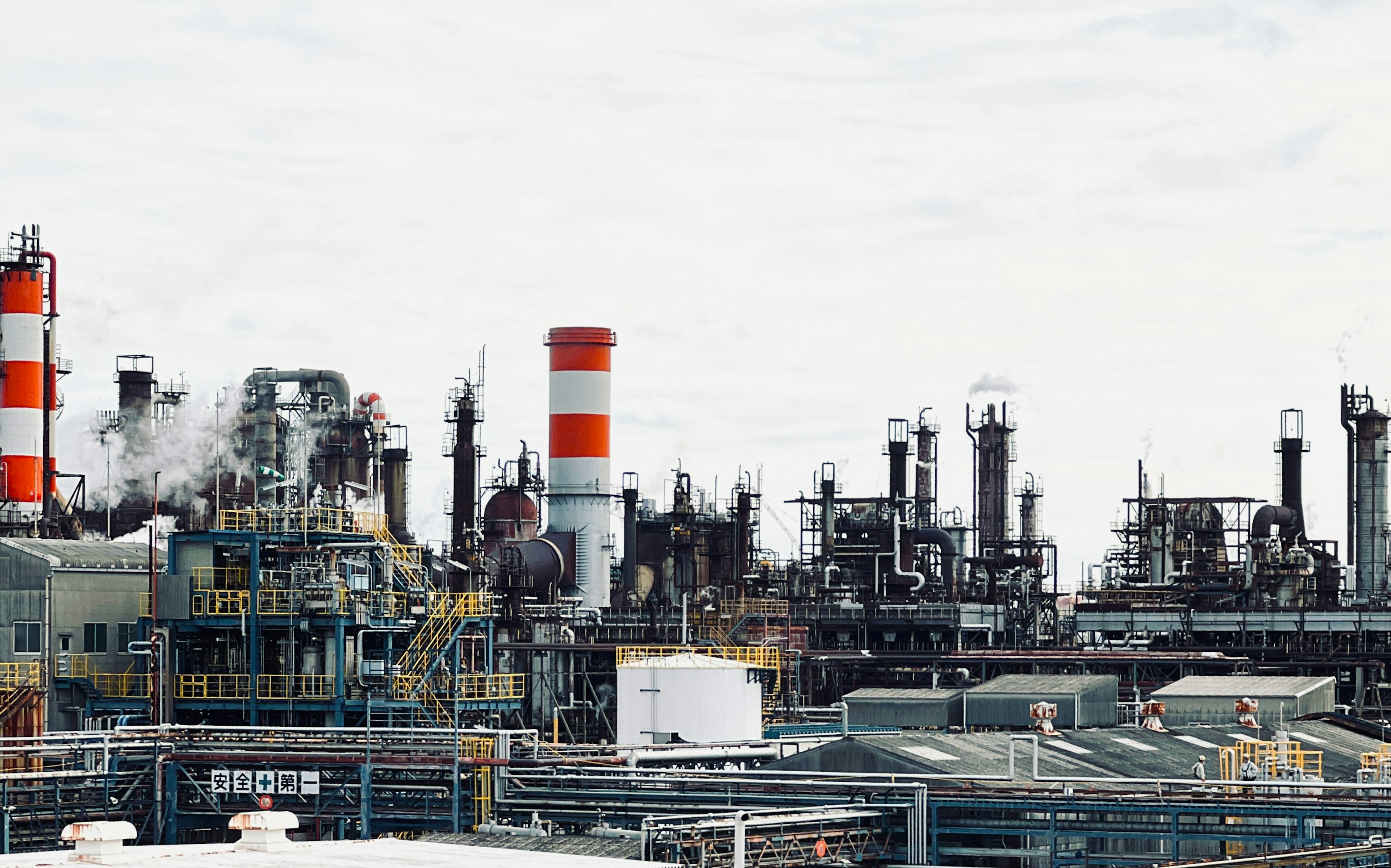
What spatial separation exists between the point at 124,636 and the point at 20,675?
10.5 feet

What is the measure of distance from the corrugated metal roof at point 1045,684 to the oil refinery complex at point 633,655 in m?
0.25

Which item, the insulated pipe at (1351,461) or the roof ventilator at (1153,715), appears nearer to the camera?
the roof ventilator at (1153,715)

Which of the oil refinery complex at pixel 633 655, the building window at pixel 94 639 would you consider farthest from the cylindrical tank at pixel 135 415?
the building window at pixel 94 639

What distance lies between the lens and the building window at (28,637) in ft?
164

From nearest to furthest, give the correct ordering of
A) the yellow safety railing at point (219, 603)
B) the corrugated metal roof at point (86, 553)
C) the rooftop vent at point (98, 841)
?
the rooftop vent at point (98, 841) → the yellow safety railing at point (219, 603) → the corrugated metal roof at point (86, 553)

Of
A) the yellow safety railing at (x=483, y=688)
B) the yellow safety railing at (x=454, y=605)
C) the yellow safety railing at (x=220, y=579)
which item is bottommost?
the yellow safety railing at (x=483, y=688)

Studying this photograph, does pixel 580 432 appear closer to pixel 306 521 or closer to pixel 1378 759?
pixel 306 521

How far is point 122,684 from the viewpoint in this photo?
50.0 metres

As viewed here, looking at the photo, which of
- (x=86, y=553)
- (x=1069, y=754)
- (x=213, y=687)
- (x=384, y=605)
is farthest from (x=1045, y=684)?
(x=86, y=553)

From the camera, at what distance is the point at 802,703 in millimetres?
79812

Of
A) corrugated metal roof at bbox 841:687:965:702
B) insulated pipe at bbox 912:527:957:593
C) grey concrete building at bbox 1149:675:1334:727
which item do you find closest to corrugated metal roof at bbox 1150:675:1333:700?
grey concrete building at bbox 1149:675:1334:727

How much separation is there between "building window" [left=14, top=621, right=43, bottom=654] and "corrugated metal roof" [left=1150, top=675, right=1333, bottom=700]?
3325 cm

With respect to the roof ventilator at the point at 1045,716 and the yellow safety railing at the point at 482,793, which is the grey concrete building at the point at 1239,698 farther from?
the yellow safety railing at the point at 482,793

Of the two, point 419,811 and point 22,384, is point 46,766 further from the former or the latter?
point 22,384
